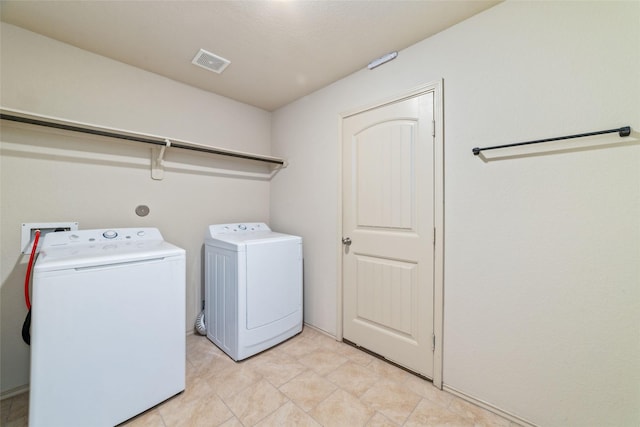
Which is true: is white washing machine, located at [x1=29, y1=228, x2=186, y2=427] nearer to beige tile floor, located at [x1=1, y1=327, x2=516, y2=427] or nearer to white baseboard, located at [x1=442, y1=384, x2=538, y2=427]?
beige tile floor, located at [x1=1, y1=327, x2=516, y2=427]

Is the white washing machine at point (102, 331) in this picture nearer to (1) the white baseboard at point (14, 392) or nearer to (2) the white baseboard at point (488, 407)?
(1) the white baseboard at point (14, 392)

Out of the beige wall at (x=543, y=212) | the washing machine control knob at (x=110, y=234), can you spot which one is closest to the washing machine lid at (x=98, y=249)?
the washing machine control knob at (x=110, y=234)

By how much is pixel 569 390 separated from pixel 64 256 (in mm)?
2650

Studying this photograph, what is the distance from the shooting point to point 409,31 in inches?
64.1

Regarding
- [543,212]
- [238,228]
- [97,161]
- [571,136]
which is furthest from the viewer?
[238,228]

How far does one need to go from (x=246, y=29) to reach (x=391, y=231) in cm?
169

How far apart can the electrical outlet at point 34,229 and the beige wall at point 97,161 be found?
0.11 feet

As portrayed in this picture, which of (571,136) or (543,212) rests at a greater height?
(571,136)

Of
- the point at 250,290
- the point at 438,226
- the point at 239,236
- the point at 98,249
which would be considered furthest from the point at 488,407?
the point at 98,249

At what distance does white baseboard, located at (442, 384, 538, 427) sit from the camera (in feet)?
4.40

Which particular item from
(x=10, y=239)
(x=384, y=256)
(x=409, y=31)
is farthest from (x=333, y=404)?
(x=409, y=31)

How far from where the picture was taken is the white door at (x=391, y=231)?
1.71 meters

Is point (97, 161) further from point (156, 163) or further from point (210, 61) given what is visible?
point (210, 61)

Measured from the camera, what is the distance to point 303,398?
1.55m
